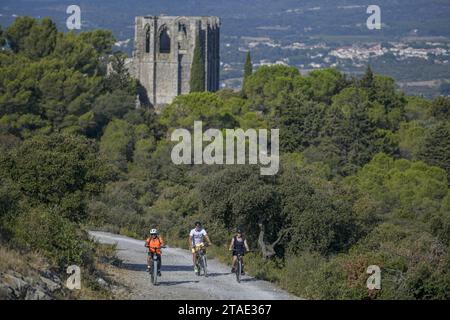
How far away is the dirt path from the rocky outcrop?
1.44 metres

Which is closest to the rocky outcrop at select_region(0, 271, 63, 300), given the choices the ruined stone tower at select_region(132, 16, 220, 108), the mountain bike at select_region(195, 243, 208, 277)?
the mountain bike at select_region(195, 243, 208, 277)

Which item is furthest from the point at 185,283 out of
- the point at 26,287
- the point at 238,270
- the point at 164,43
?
the point at 164,43

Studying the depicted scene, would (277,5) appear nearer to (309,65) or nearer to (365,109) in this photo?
(309,65)

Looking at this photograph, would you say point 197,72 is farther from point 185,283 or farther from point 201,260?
point 185,283

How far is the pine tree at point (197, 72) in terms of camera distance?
7569 centimetres

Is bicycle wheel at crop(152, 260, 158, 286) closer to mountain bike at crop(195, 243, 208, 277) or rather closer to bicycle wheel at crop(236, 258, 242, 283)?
mountain bike at crop(195, 243, 208, 277)

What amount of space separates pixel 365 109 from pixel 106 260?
36.4m

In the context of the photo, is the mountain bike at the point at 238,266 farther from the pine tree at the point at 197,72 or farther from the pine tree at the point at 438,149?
the pine tree at the point at 197,72

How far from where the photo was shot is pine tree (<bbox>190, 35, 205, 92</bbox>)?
7569cm

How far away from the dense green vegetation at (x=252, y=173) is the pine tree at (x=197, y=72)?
8556 millimetres

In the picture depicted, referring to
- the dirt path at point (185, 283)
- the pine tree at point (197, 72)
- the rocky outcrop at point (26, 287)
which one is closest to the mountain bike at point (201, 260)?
the dirt path at point (185, 283)

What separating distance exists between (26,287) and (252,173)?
36.0 feet

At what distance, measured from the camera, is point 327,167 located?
46.3 meters
